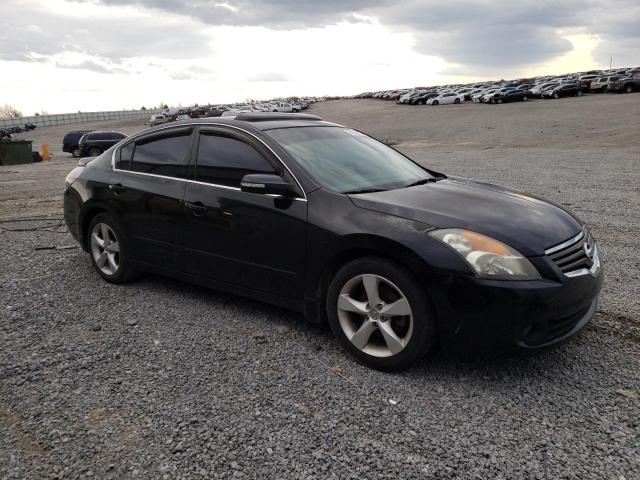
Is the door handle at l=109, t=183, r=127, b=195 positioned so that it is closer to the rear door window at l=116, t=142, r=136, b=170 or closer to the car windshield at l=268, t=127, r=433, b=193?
the rear door window at l=116, t=142, r=136, b=170

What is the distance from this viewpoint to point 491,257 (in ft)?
10.1

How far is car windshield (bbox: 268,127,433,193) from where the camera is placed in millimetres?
3895

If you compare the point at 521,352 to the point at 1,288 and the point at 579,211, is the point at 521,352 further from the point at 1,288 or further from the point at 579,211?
the point at 579,211

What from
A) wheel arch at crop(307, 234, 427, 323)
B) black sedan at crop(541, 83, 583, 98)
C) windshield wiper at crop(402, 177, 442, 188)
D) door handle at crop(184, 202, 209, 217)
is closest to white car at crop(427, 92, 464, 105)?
black sedan at crop(541, 83, 583, 98)

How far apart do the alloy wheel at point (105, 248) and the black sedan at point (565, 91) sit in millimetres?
50005

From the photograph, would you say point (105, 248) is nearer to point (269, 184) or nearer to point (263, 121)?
point (263, 121)

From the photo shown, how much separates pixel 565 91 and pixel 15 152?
4381 cm

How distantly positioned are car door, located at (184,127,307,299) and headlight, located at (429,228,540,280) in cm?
109

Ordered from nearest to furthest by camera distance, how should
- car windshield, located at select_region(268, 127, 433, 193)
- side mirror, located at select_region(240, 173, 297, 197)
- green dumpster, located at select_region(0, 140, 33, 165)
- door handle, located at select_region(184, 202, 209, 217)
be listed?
side mirror, located at select_region(240, 173, 297, 197) → car windshield, located at select_region(268, 127, 433, 193) → door handle, located at select_region(184, 202, 209, 217) → green dumpster, located at select_region(0, 140, 33, 165)

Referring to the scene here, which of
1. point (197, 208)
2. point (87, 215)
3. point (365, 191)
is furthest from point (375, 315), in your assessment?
point (87, 215)

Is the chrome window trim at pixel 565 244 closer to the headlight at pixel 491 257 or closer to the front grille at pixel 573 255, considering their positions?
the front grille at pixel 573 255

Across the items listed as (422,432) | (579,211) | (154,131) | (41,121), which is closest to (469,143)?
(579,211)

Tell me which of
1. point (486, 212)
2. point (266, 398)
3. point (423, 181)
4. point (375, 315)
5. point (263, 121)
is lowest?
point (266, 398)

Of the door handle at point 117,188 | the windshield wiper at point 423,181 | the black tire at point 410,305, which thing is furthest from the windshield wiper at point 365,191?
the door handle at point 117,188
